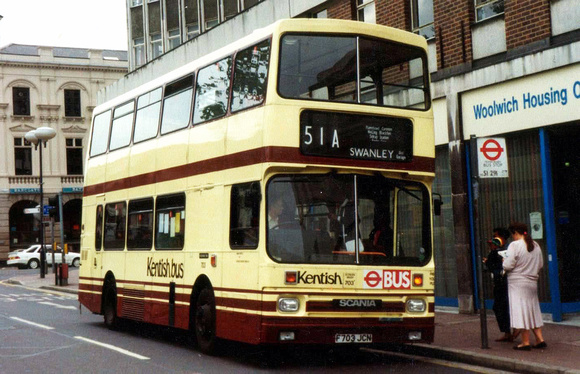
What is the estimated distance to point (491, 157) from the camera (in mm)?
12141

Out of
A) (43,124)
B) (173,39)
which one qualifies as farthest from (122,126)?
(43,124)

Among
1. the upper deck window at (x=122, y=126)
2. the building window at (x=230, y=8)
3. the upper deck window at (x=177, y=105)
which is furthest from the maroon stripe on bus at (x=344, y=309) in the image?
the building window at (x=230, y=8)

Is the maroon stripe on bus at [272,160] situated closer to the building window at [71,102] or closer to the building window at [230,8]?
the building window at [230,8]

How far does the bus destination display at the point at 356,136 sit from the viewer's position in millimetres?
10873

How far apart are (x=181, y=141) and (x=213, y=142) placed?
1.25 meters

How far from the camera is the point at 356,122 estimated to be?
11.1 metres

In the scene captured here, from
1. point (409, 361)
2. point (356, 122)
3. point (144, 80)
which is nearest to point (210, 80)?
point (356, 122)

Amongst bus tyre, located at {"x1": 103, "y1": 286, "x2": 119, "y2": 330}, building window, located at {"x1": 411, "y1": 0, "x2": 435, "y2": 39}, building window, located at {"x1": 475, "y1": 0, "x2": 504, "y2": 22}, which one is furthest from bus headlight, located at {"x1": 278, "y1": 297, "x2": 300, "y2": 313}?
building window, located at {"x1": 411, "y1": 0, "x2": 435, "y2": 39}

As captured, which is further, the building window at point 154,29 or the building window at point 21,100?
the building window at point 21,100

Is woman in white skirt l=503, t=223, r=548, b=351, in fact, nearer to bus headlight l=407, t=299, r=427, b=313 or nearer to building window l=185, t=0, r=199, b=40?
bus headlight l=407, t=299, r=427, b=313

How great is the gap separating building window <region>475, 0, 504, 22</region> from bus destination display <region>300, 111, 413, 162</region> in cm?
579

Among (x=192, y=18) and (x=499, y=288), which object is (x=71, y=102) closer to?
(x=192, y=18)

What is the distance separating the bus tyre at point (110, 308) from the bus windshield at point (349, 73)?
7.16 m

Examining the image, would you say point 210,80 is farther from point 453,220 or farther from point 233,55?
point 453,220
